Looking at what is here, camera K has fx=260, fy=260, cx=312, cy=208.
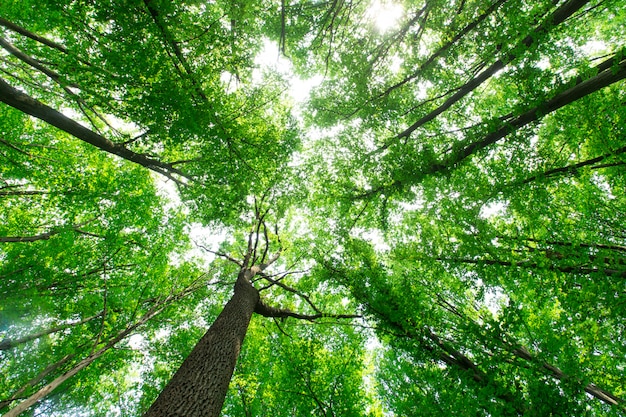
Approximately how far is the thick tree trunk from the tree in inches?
1.3

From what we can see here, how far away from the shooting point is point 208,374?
3.46 m

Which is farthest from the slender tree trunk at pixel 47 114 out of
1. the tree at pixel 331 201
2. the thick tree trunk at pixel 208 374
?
the thick tree trunk at pixel 208 374

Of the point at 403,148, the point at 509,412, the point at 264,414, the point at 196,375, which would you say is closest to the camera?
the point at 509,412

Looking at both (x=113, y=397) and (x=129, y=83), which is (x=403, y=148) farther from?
(x=113, y=397)

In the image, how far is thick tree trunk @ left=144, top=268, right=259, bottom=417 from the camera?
2.90 m

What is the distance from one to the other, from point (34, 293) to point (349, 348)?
7909 millimetres

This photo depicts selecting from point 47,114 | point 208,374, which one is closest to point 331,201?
point 208,374

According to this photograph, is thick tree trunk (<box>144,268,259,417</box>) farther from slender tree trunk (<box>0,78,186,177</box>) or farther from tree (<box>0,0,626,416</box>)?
slender tree trunk (<box>0,78,186,177</box>)

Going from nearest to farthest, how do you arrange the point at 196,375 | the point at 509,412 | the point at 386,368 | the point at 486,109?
the point at 509,412, the point at 196,375, the point at 486,109, the point at 386,368

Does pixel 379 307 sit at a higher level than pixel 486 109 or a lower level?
lower

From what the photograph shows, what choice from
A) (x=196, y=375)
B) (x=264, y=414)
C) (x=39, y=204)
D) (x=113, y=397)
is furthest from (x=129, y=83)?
(x=113, y=397)

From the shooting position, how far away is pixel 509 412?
2.89 meters

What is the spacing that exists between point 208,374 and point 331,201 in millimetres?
4216

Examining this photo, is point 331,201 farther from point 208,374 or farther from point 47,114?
point 47,114
